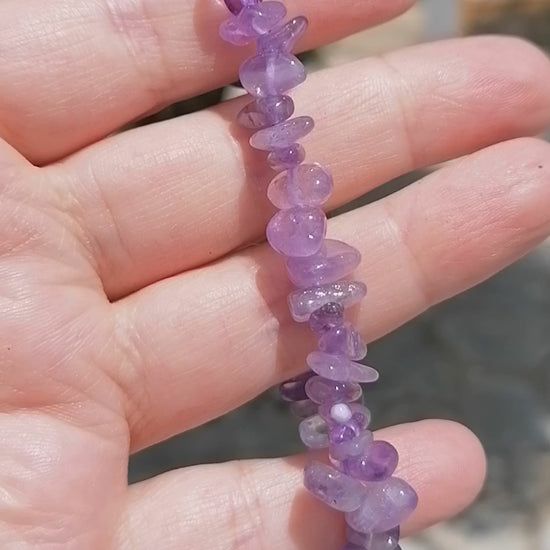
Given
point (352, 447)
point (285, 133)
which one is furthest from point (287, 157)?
point (352, 447)

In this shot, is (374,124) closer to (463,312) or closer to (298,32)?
(298,32)

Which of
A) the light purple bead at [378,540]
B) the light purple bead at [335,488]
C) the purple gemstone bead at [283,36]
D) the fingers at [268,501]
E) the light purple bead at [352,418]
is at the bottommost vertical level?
the light purple bead at [378,540]

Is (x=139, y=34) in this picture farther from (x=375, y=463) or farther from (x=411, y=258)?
(x=375, y=463)

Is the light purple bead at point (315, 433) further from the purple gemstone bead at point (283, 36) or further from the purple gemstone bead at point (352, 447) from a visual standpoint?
the purple gemstone bead at point (283, 36)

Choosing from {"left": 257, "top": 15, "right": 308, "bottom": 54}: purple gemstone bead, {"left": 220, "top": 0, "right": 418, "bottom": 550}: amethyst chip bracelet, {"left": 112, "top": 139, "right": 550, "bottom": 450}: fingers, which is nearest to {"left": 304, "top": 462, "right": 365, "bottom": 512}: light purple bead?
{"left": 220, "top": 0, "right": 418, "bottom": 550}: amethyst chip bracelet

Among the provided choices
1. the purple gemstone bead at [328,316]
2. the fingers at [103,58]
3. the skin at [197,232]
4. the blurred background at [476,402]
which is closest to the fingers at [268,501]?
the skin at [197,232]

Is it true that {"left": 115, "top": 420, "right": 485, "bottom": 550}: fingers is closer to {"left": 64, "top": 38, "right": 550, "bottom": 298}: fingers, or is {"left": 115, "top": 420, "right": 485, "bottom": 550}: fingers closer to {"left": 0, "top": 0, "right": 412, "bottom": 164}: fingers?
{"left": 64, "top": 38, "right": 550, "bottom": 298}: fingers
